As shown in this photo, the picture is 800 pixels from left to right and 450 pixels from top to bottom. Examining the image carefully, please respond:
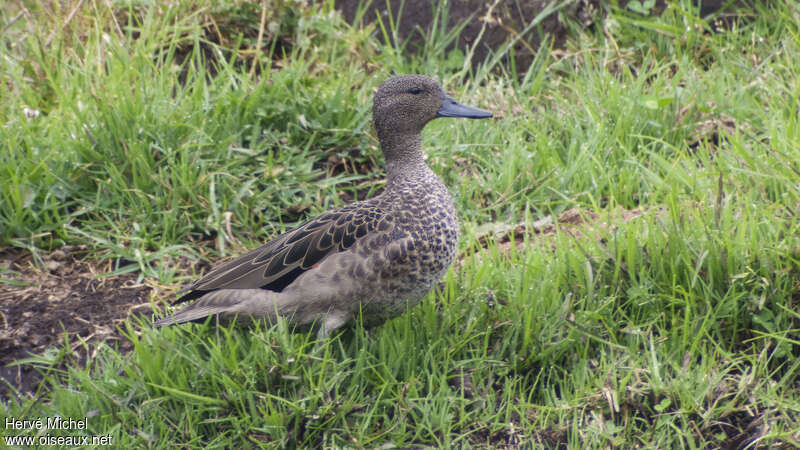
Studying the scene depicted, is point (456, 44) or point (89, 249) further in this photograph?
point (456, 44)

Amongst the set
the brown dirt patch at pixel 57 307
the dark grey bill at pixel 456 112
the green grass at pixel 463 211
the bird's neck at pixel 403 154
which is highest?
the dark grey bill at pixel 456 112

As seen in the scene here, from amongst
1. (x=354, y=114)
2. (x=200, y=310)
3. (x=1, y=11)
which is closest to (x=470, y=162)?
(x=354, y=114)

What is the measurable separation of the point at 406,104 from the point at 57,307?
1.87 metres

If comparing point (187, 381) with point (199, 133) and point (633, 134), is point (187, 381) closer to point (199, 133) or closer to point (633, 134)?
point (199, 133)

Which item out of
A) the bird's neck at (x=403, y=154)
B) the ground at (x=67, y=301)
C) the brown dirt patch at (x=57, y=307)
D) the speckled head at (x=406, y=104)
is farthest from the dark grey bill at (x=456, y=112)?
the brown dirt patch at (x=57, y=307)

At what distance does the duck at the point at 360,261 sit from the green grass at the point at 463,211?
0.41 feet

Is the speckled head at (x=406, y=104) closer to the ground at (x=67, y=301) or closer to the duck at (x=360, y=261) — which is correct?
the duck at (x=360, y=261)

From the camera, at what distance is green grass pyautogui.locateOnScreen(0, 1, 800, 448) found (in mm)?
3088

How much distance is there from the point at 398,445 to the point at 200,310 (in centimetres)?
90

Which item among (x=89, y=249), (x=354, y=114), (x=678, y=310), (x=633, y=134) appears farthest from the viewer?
(x=354, y=114)

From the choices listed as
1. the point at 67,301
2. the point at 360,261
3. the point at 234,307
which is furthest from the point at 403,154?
the point at 67,301

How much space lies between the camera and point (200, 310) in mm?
3195

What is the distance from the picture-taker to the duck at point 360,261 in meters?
3.13

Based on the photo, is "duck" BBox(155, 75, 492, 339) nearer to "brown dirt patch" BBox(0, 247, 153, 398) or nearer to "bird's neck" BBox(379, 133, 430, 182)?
"bird's neck" BBox(379, 133, 430, 182)
